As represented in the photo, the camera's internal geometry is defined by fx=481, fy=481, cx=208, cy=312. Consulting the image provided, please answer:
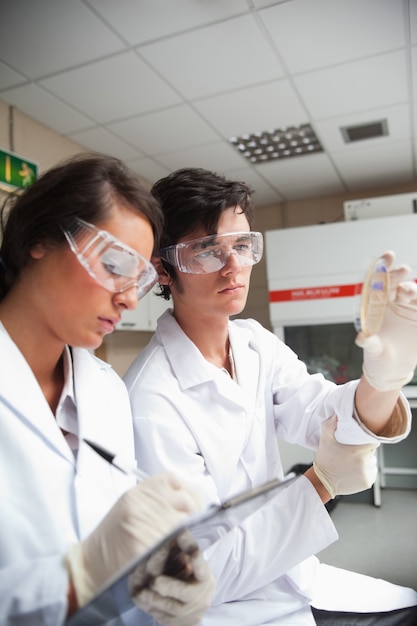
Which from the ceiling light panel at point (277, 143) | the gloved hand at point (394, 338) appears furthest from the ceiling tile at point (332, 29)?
the gloved hand at point (394, 338)

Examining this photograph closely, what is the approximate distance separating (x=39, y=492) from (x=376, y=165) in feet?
15.3

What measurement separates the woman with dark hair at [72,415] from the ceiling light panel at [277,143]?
332cm

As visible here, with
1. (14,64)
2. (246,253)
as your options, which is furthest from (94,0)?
(246,253)

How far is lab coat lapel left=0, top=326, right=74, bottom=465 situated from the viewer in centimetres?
85

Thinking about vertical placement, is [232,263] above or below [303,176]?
below

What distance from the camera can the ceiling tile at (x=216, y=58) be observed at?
2.69 m

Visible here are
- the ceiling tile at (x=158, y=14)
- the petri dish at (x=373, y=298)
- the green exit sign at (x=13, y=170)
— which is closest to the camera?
the petri dish at (x=373, y=298)

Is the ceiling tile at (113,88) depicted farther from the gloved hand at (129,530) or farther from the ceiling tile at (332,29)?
the gloved hand at (129,530)

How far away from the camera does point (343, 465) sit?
109 cm

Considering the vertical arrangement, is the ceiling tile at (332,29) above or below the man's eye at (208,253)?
above

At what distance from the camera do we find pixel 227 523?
0.74 meters

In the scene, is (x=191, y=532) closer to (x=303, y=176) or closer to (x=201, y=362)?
(x=201, y=362)

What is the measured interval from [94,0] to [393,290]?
7.82ft

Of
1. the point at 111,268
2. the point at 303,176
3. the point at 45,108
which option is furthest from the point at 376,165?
the point at 111,268
